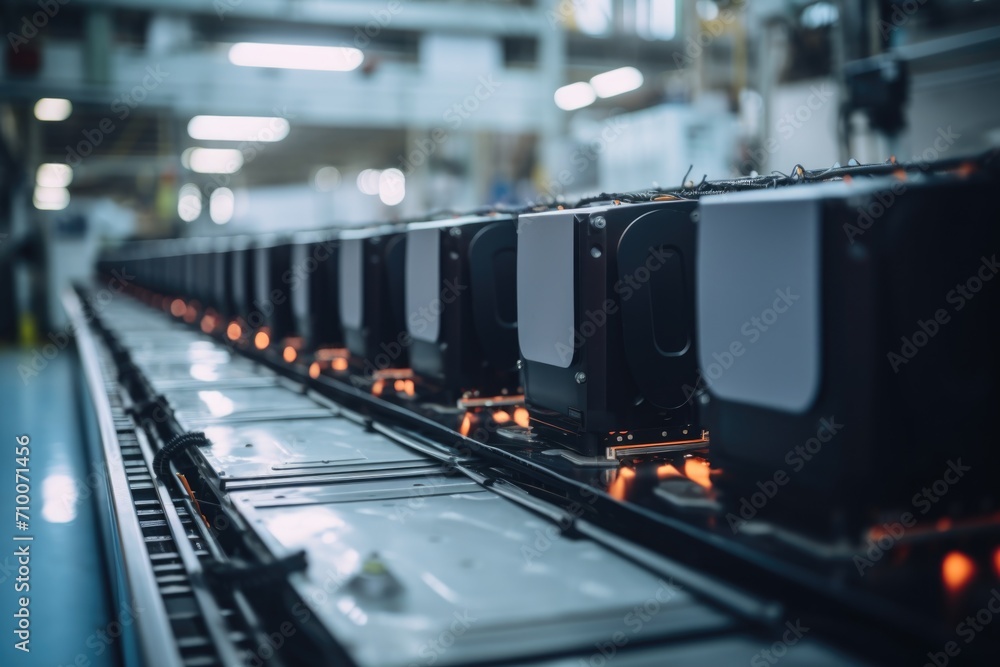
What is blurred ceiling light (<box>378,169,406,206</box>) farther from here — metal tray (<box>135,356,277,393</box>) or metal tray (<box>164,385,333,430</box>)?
metal tray (<box>164,385,333,430</box>)

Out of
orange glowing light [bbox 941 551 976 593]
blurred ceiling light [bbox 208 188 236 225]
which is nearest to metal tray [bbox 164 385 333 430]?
orange glowing light [bbox 941 551 976 593]

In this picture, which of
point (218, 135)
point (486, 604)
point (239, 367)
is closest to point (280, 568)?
point (486, 604)

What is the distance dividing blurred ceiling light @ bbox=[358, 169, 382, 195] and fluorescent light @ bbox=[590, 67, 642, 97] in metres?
6.22

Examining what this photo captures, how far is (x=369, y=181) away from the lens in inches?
715

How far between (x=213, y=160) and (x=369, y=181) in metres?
2.84

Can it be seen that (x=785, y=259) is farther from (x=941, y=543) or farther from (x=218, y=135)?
(x=218, y=135)

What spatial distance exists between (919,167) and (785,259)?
31cm

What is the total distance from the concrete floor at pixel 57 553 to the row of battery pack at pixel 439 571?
2.08ft

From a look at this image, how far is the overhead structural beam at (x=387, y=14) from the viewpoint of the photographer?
10.1m

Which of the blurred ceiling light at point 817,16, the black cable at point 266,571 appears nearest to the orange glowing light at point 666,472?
the black cable at point 266,571

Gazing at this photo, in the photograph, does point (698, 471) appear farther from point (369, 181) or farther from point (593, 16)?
point (369, 181)

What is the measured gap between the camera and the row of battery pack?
1.17 m

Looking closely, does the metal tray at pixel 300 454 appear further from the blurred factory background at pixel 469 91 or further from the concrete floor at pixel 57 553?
the blurred factory background at pixel 469 91

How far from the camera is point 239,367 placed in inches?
164
